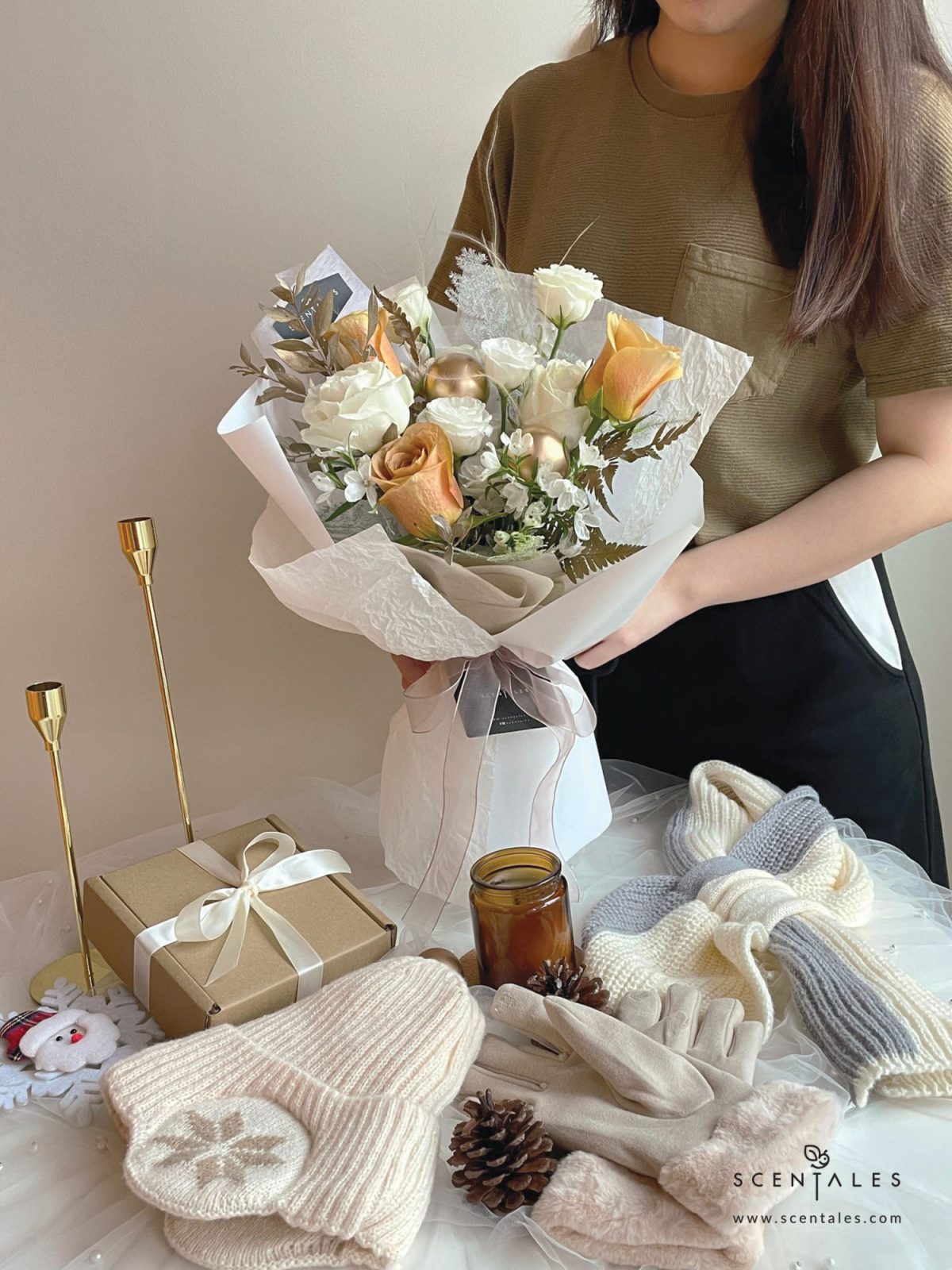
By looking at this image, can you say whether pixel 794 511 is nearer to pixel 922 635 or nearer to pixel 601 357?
pixel 601 357

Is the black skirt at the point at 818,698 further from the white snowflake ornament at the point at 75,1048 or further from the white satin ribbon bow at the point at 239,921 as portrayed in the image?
the white snowflake ornament at the point at 75,1048

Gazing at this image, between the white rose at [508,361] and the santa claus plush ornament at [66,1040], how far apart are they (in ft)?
1.79

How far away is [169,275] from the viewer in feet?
4.39

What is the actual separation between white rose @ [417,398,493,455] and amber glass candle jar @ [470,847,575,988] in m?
0.30

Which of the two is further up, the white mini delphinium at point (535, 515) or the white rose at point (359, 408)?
the white rose at point (359, 408)

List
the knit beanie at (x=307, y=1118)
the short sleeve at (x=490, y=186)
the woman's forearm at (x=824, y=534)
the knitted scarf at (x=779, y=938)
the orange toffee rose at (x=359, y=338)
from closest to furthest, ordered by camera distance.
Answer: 1. the knit beanie at (x=307, y=1118)
2. the knitted scarf at (x=779, y=938)
3. the orange toffee rose at (x=359, y=338)
4. the woman's forearm at (x=824, y=534)
5. the short sleeve at (x=490, y=186)

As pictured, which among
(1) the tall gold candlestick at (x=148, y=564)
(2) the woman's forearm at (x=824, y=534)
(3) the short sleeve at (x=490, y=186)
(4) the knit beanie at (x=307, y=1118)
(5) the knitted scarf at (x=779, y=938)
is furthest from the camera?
(3) the short sleeve at (x=490, y=186)

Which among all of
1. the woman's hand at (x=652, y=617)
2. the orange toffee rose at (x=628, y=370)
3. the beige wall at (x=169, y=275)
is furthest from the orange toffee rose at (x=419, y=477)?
the beige wall at (x=169, y=275)

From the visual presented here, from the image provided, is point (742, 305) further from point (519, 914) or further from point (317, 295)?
point (519, 914)

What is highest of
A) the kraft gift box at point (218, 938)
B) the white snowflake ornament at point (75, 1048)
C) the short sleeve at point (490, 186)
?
the short sleeve at point (490, 186)

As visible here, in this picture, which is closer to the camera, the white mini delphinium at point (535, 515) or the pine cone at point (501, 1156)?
the pine cone at point (501, 1156)

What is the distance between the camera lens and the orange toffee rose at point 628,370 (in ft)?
2.41

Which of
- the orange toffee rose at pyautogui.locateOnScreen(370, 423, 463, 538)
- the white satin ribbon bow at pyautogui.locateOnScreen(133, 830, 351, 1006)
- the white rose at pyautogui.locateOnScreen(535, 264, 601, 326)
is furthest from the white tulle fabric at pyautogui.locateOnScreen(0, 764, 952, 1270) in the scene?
the white rose at pyautogui.locateOnScreen(535, 264, 601, 326)

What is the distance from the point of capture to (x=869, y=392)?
3.37 ft
